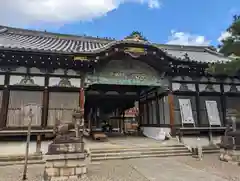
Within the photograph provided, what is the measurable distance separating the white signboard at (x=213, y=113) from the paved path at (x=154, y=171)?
358 centimetres

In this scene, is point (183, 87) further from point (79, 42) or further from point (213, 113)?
point (79, 42)

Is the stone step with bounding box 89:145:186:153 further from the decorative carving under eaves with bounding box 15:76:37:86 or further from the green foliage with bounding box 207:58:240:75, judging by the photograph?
the decorative carving under eaves with bounding box 15:76:37:86

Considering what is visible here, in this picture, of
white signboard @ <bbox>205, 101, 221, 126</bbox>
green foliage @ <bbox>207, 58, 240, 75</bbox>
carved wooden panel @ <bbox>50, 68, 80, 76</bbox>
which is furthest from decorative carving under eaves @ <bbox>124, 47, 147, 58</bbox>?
white signboard @ <bbox>205, 101, 221, 126</bbox>

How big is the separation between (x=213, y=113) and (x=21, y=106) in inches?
402

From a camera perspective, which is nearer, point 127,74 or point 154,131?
point 127,74

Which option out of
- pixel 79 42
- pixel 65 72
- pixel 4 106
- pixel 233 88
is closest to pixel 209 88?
pixel 233 88

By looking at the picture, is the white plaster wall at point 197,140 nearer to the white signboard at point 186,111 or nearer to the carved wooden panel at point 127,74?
the white signboard at point 186,111

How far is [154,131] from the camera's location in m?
13.4

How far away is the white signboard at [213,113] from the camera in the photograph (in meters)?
11.9

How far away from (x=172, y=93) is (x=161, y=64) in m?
1.76

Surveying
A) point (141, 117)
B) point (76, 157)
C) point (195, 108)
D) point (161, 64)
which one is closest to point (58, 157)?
point (76, 157)

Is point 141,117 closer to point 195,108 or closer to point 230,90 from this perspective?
point 195,108

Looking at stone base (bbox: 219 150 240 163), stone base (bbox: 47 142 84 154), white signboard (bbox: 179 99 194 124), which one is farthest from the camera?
white signboard (bbox: 179 99 194 124)

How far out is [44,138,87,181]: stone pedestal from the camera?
5.89 metres
